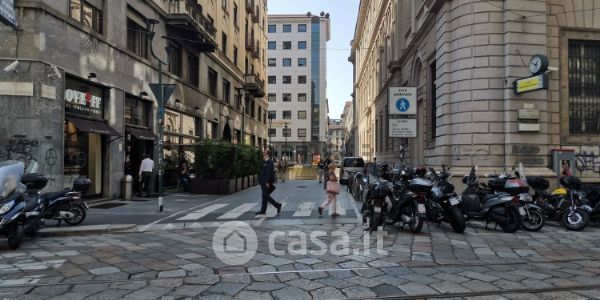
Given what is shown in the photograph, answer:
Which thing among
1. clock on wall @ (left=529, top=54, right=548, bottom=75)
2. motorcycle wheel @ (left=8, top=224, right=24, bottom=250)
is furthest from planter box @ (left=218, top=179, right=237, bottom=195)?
clock on wall @ (left=529, top=54, right=548, bottom=75)

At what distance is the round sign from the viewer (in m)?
13.8

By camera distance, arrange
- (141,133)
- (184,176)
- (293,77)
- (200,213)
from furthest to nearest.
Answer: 1. (293,77)
2. (184,176)
3. (141,133)
4. (200,213)

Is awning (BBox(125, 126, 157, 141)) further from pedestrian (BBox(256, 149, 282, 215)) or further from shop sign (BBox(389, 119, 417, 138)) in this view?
shop sign (BBox(389, 119, 417, 138))

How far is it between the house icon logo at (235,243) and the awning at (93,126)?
20.3 feet

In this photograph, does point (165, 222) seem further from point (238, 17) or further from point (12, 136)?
point (238, 17)

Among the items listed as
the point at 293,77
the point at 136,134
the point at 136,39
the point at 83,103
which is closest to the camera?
the point at 83,103

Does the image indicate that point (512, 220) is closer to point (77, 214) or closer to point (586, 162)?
point (586, 162)

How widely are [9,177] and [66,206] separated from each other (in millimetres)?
1984

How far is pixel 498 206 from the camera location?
9.16m

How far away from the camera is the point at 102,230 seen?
880cm

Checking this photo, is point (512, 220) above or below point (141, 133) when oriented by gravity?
below

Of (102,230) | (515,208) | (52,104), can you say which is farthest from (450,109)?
(52,104)

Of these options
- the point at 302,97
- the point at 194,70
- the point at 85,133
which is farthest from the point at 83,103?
the point at 302,97

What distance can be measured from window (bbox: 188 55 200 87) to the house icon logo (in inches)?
626
